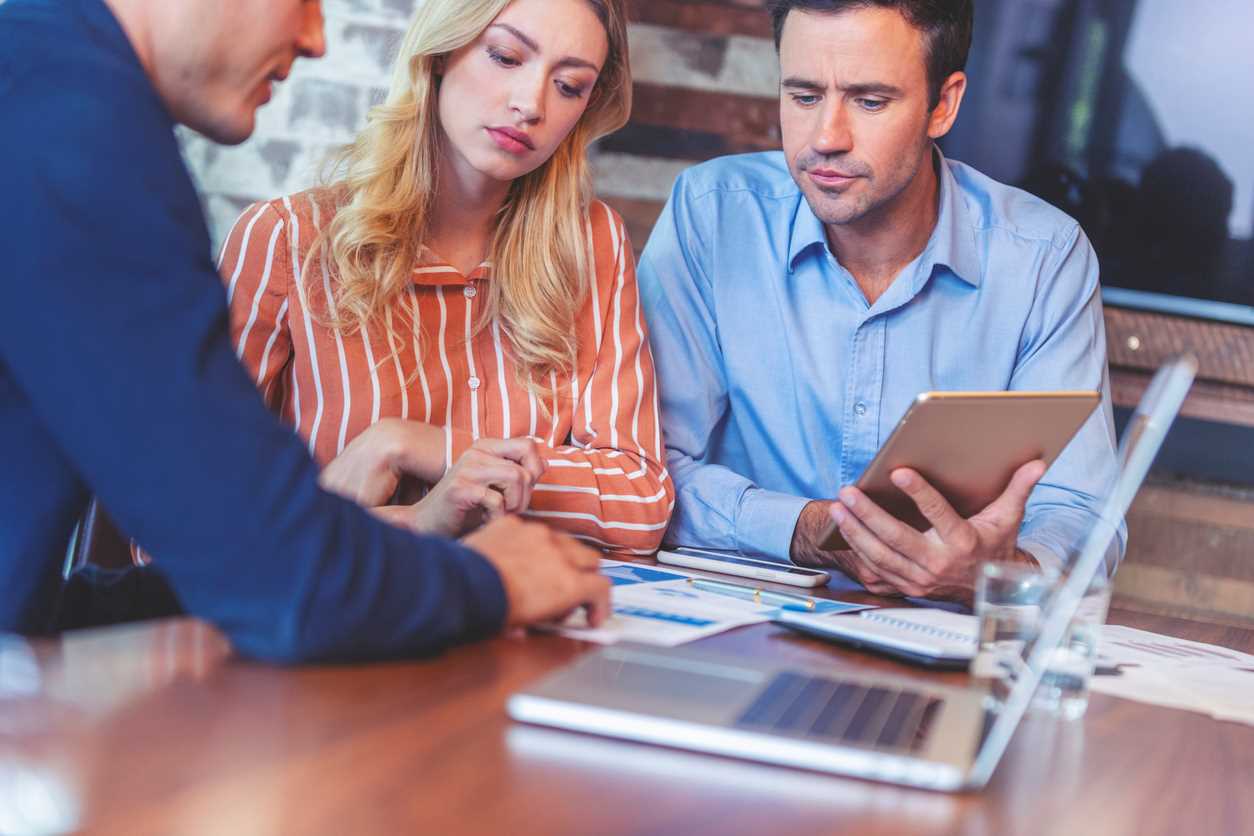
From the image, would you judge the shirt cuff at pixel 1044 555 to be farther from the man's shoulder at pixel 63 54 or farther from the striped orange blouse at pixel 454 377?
the man's shoulder at pixel 63 54

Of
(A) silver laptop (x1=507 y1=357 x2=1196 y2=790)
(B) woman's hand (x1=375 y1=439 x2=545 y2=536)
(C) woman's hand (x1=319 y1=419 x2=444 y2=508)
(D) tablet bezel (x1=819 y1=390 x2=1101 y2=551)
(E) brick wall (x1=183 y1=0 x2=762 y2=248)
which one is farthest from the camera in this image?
(E) brick wall (x1=183 y1=0 x2=762 y2=248)

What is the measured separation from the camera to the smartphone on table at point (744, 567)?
57.2 inches

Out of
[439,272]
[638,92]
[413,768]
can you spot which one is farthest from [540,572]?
[638,92]

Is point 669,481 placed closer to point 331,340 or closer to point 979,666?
point 331,340

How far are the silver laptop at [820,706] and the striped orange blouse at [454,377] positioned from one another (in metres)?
0.67

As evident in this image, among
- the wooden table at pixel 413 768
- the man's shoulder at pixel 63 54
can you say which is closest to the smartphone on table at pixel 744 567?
the wooden table at pixel 413 768

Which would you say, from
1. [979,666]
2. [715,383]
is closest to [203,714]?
[979,666]

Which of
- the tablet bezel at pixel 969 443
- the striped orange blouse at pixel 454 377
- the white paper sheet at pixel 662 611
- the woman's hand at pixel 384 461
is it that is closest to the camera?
the white paper sheet at pixel 662 611

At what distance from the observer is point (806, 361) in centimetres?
195

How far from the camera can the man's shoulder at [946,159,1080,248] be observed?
197cm

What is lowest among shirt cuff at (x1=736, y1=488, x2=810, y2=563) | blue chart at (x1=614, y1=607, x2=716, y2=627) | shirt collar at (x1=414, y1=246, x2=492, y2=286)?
shirt cuff at (x1=736, y1=488, x2=810, y2=563)

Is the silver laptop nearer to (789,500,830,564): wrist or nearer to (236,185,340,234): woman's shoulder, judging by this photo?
(789,500,830,564): wrist

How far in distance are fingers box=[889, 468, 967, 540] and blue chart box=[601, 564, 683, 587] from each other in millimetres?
252

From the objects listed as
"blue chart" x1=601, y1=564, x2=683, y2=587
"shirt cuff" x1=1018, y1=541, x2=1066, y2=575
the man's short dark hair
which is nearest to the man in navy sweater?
"blue chart" x1=601, y1=564, x2=683, y2=587
